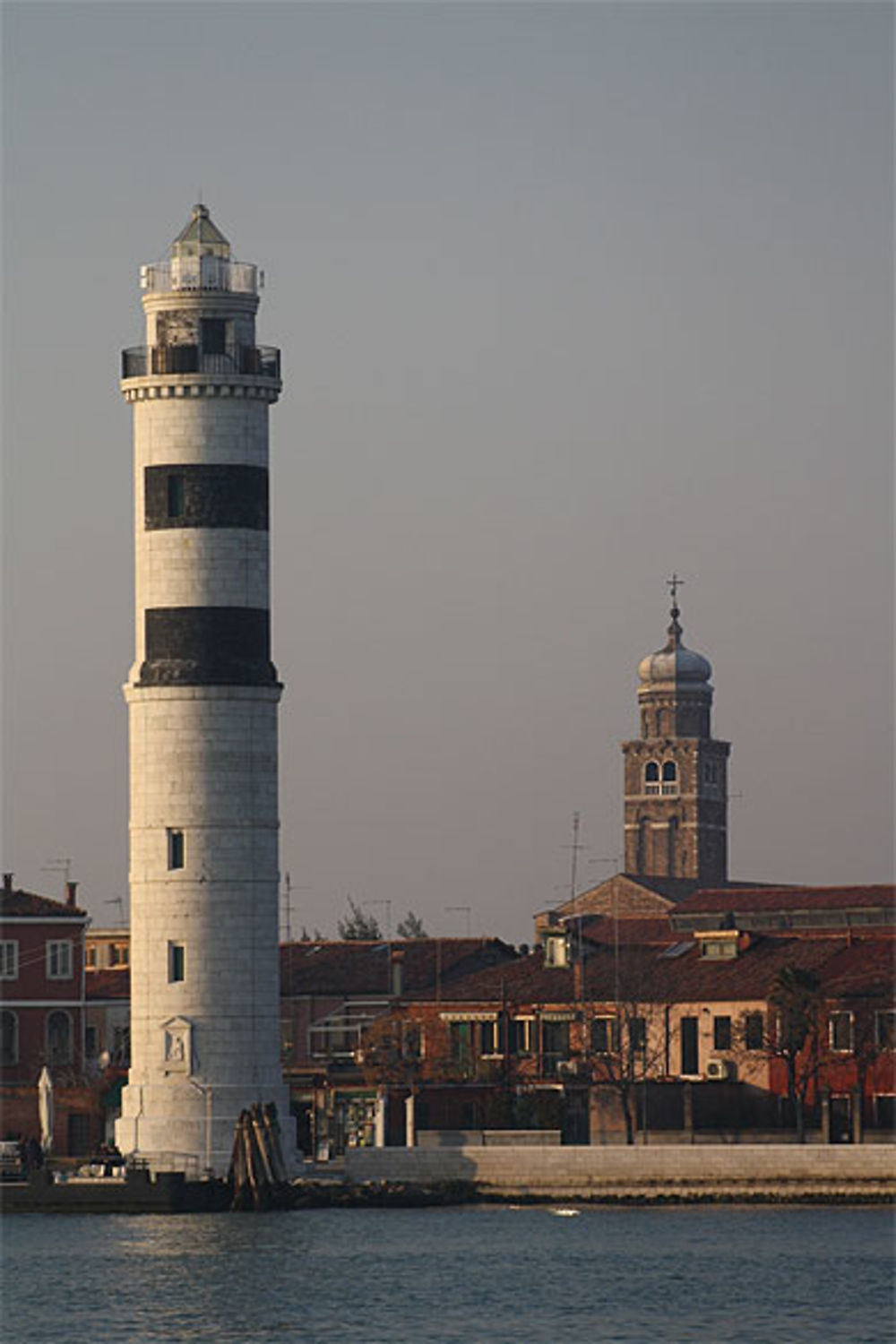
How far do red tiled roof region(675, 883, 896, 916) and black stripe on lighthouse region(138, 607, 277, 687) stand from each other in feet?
125

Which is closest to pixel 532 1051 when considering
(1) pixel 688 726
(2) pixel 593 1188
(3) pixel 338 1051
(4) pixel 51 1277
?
(3) pixel 338 1051

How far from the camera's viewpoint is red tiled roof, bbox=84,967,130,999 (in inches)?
3807

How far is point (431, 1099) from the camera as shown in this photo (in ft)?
287

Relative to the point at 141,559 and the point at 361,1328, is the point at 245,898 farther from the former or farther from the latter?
the point at 361,1328

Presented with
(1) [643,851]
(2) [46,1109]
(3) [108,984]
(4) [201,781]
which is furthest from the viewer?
(1) [643,851]

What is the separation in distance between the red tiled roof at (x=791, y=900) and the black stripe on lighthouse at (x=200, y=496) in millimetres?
38638

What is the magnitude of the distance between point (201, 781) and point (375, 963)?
77.6 ft

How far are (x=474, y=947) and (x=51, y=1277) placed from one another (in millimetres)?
37716

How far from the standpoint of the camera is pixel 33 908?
89938mm

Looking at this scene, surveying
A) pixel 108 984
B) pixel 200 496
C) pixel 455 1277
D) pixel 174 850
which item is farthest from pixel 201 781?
pixel 108 984

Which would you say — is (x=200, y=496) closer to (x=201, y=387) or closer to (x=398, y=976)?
(x=201, y=387)

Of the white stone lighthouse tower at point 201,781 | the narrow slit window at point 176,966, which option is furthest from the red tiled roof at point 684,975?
the narrow slit window at point 176,966

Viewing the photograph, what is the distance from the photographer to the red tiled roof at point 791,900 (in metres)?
113

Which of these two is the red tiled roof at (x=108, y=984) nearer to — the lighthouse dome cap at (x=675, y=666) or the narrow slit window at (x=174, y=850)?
the narrow slit window at (x=174, y=850)
